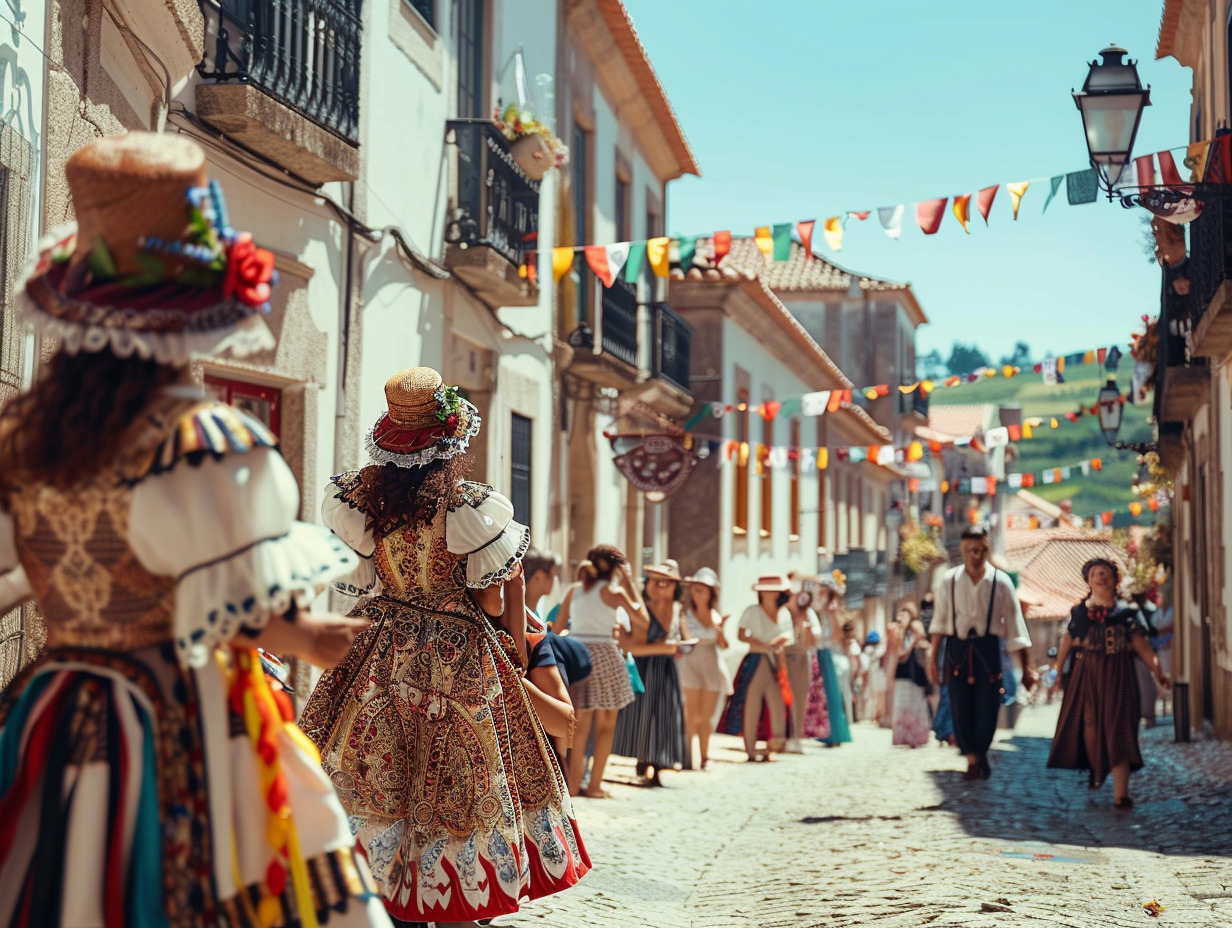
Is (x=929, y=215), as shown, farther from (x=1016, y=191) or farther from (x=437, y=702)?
(x=437, y=702)

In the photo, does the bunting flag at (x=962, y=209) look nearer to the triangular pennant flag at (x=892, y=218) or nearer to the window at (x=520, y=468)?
the triangular pennant flag at (x=892, y=218)

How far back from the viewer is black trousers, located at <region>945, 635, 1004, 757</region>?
35.6 ft

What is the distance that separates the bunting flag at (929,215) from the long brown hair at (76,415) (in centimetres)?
905

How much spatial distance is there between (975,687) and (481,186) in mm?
4986

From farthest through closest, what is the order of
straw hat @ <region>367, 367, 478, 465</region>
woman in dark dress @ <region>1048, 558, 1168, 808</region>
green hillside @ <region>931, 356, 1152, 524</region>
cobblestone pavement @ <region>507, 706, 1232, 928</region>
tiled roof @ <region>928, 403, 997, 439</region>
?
green hillside @ <region>931, 356, 1152, 524</region> → tiled roof @ <region>928, 403, 997, 439</region> → woman in dark dress @ <region>1048, 558, 1168, 808</region> → cobblestone pavement @ <region>507, 706, 1232, 928</region> → straw hat @ <region>367, 367, 478, 465</region>

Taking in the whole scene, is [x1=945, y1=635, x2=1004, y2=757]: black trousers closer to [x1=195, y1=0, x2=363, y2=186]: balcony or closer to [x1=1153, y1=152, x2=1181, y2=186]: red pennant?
[x1=1153, y1=152, x2=1181, y2=186]: red pennant

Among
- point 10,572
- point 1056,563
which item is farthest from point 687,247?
point 1056,563

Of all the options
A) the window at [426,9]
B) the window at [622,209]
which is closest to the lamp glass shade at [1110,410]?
the window at [622,209]

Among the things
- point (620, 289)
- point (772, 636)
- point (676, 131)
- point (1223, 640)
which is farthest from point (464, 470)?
point (676, 131)

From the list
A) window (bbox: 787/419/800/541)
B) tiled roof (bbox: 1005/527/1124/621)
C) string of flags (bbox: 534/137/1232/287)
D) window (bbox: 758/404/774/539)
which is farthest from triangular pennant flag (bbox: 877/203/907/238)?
tiled roof (bbox: 1005/527/1124/621)

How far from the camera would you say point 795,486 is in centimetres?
3064

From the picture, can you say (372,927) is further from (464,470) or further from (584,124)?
(584,124)

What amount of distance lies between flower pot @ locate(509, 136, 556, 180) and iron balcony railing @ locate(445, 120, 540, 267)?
0.30ft

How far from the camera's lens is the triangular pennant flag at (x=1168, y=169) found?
32.2 ft
